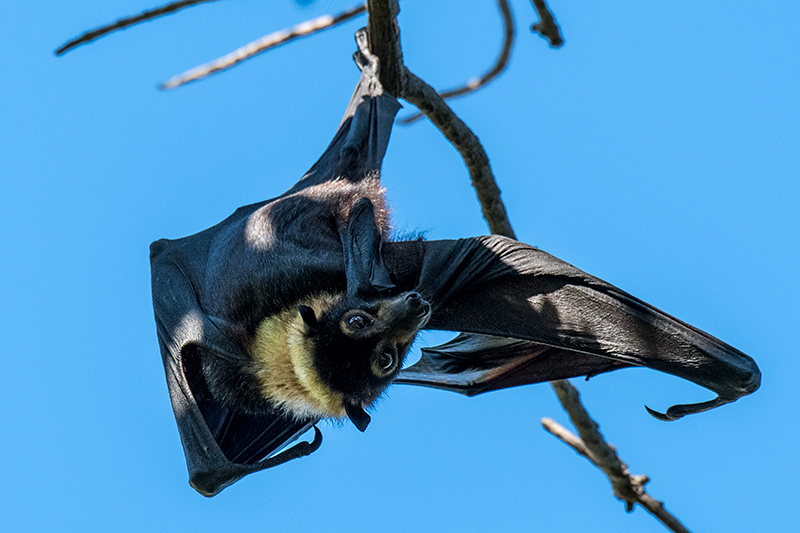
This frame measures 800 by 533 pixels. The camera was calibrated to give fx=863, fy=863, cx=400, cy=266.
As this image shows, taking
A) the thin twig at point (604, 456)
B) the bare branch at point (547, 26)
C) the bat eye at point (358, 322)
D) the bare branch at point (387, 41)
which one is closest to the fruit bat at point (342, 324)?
the bat eye at point (358, 322)

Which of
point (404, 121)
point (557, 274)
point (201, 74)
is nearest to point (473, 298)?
point (557, 274)

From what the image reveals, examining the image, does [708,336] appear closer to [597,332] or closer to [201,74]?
[597,332]

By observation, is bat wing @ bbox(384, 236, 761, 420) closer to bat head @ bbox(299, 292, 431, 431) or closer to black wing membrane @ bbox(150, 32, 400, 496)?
bat head @ bbox(299, 292, 431, 431)

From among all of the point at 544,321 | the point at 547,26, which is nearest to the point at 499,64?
the point at 547,26

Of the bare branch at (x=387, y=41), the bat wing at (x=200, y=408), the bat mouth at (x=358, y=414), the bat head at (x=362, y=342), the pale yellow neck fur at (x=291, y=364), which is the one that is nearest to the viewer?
the bat wing at (x=200, y=408)

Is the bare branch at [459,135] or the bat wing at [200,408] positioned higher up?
the bare branch at [459,135]

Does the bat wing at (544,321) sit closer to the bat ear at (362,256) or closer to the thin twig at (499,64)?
the bat ear at (362,256)
